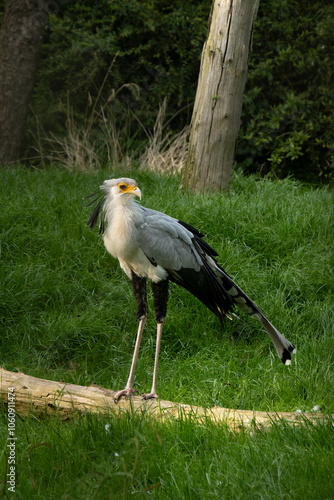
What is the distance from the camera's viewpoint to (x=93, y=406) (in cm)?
301

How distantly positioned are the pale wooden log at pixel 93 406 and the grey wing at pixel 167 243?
88 centimetres

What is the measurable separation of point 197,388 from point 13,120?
22.3 ft

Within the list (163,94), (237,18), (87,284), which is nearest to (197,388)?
(87,284)

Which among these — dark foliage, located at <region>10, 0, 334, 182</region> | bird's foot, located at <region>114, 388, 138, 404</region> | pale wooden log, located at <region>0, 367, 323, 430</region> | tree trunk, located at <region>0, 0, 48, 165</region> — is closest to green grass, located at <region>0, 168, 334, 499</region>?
pale wooden log, located at <region>0, 367, 323, 430</region>

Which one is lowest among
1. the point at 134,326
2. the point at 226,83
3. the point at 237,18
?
the point at 134,326

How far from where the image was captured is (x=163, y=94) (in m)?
9.43

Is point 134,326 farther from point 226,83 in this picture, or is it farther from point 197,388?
point 226,83

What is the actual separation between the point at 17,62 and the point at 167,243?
669 cm

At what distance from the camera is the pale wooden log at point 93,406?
9.28ft

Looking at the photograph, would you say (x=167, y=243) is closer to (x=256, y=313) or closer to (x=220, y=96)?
(x=256, y=313)

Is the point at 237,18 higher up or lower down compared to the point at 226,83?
higher up

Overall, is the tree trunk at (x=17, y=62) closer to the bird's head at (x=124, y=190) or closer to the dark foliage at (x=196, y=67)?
the dark foliage at (x=196, y=67)

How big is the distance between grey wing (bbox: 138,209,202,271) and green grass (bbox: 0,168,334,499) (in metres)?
0.86

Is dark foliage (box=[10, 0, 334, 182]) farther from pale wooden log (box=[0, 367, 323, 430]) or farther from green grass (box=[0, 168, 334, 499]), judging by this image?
pale wooden log (box=[0, 367, 323, 430])
